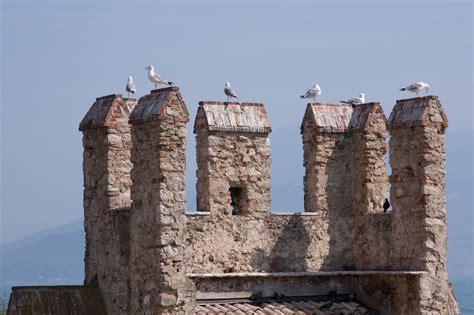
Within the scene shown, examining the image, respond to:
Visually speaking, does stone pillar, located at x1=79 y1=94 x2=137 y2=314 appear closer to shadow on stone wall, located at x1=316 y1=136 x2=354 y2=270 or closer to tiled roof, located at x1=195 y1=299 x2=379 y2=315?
tiled roof, located at x1=195 y1=299 x2=379 y2=315

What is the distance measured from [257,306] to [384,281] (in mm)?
2461

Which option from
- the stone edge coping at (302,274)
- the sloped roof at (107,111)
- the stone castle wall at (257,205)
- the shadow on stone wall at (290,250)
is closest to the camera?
the stone castle wall at (257,205)

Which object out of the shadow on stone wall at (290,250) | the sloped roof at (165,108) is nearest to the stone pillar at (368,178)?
the shadow on stone wall at (290,250)

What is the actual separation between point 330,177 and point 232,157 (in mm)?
2312

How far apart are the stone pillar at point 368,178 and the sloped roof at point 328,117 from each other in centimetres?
17

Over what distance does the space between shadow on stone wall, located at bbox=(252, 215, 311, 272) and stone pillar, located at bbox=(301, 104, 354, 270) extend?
461mm

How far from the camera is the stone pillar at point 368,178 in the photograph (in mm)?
28922

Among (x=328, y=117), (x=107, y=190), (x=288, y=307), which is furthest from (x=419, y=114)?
(x=107, y=190)

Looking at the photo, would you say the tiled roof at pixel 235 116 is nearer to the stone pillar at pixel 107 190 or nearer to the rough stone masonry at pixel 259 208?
the rough stone masonry at pixel 259 208

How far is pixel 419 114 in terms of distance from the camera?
27969mm

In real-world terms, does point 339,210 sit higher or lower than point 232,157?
lower

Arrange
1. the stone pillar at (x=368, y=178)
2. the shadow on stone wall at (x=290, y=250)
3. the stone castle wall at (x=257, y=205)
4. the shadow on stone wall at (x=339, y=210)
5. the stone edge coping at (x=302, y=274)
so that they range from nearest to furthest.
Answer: the stone castle wall at (x=257, y=205)
the stone edge coping at (x=302, y=274)
the shadow on stone wall at (x=290, y=250)
the stone pillar at (x=368, y=178)
the shadow on stone wall at (x=339, y=210)

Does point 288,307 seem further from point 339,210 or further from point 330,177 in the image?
point 330,177

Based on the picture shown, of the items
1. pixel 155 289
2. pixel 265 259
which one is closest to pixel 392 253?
pixel 265 259
